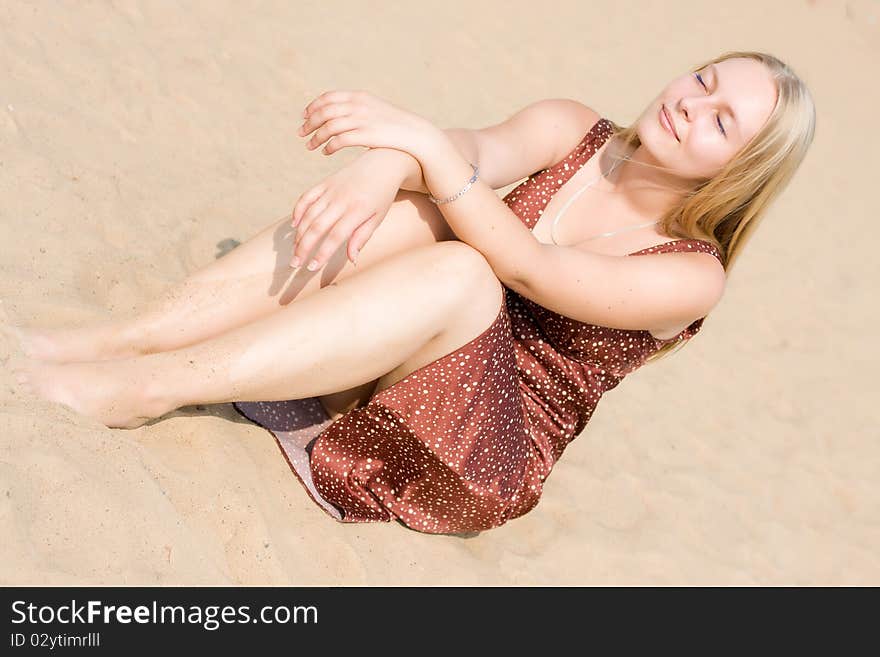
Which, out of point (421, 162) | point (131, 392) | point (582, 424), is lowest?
point (582, 424)

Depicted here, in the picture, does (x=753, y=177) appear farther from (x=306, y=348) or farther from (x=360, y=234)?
(x=306, y=348)

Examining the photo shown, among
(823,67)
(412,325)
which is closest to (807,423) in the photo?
(412,325)

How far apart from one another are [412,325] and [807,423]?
2.83 metres

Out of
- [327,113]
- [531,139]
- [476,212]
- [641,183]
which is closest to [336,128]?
[327,113]

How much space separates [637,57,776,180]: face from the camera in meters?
2.29

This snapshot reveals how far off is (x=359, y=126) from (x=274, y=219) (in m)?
1.63

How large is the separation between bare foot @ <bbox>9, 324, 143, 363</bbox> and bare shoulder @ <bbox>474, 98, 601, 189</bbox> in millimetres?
1025

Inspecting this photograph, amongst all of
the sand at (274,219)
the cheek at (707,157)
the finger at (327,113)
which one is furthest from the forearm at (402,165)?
the sand at (274,219)

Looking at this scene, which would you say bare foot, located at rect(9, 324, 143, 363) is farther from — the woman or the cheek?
the cheek

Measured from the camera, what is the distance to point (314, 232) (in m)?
2.00

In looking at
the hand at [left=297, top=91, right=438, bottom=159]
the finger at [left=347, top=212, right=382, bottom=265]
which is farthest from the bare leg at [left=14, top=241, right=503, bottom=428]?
the hand at [left=297, top=91, right=438, bottom=159]

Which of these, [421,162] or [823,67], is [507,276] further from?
[823,67]

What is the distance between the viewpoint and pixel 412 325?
6.93 feet

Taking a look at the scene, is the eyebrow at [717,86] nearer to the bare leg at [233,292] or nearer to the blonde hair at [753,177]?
the blonde hair at [753,177]
